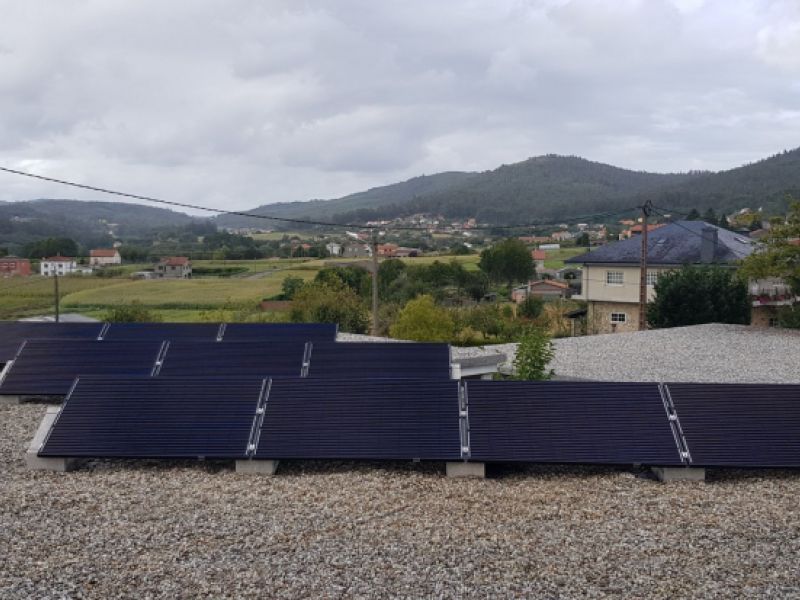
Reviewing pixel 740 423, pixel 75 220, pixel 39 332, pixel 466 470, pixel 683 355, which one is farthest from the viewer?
pixel 75 220

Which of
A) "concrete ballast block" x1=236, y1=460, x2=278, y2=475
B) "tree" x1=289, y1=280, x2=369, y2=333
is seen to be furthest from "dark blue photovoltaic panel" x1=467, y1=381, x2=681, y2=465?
"tree" x1=289, y1=280, x2=369, y2=333

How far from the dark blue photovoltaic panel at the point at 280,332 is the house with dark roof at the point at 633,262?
26.8 metres

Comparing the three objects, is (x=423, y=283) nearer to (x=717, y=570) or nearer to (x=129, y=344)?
(x=129, y=344)

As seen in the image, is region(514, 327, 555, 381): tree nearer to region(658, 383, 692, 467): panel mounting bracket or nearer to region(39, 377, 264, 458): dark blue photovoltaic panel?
region(658, 383, 692, 467): panel mounting bracket

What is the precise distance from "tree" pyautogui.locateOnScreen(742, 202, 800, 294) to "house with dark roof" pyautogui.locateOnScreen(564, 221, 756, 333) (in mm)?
14805

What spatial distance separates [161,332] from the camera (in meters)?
21.6

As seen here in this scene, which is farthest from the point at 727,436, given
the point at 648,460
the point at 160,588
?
the point at 160,588

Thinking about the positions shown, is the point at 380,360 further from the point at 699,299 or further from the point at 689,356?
the point at 699,299

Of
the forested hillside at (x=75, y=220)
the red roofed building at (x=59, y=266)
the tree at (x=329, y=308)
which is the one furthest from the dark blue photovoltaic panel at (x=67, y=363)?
the forested hillside at (x=75, y=220)

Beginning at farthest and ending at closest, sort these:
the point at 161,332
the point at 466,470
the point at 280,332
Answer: the point at 161,332, the point at 280,332, the point at 466,470

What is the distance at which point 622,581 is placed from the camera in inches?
293

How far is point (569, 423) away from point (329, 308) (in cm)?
2530

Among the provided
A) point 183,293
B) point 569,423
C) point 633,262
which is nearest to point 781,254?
point 633,262

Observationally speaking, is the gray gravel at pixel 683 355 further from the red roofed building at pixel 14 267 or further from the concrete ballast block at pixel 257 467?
the red roofed building at pixel 14 267
